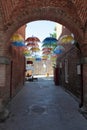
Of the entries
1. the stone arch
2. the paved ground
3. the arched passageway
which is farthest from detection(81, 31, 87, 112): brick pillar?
the paved ground

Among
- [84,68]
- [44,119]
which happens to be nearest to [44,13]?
[84,68]

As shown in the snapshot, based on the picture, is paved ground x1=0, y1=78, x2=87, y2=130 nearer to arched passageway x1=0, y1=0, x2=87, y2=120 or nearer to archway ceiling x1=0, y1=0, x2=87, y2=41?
arched passageway x1=0, y1=0, x2=87, y2=120

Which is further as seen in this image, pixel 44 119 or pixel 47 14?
pixel 47 14

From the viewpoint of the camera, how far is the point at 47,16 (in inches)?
317

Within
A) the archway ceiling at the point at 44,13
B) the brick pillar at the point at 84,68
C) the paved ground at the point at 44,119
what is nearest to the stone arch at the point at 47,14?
the archway ceiling at the point at 44,13

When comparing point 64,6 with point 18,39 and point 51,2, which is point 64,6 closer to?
point 51,2

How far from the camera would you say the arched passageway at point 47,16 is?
7547mm

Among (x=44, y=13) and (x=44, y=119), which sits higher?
(x=44, y=13)

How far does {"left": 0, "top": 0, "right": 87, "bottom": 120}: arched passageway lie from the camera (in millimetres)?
7547

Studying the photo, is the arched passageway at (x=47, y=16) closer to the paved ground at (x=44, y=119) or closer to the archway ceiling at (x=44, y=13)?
the archway ceiling at (x=44, y=13)

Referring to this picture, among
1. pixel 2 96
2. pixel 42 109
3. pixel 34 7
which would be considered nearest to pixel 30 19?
pixel 34 7

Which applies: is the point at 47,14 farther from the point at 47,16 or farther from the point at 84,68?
the point at 84,68

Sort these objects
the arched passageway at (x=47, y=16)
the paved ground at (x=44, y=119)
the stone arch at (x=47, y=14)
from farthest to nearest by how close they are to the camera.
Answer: the stone arch at (x=47, y=14), the arched passageway at (x=47, y=16), the paved ground at (x=44, y=119)

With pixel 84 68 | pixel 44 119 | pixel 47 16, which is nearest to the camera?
pixel 44 119
